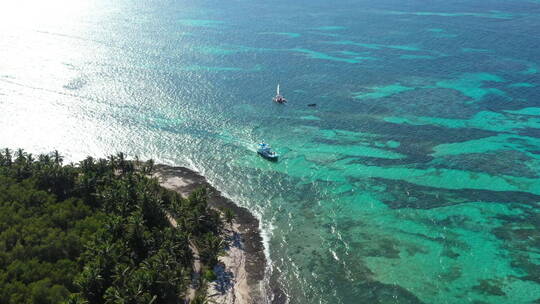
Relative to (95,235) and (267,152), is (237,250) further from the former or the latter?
(267,152)

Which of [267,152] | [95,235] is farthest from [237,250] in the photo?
[267,152]

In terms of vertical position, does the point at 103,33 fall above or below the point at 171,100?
above

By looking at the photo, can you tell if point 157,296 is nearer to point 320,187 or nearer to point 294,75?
point 320,187

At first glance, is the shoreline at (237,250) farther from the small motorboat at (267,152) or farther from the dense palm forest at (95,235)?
the small motorboat at (267,152)

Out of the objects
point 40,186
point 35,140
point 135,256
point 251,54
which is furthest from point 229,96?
point 135,256

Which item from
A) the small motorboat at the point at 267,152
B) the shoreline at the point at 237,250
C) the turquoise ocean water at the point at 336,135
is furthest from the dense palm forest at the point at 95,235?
the small motorboat at the point at 267,152

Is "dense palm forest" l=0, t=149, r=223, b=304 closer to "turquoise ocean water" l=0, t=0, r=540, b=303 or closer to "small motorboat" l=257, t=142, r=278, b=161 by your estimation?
"turquoise ocean water" l=0, t=0, r=540, b=303
